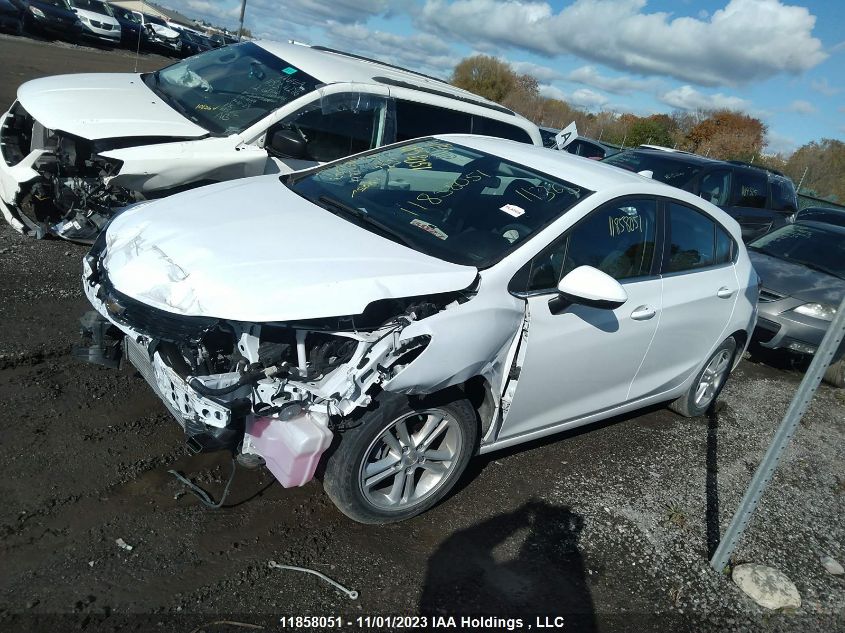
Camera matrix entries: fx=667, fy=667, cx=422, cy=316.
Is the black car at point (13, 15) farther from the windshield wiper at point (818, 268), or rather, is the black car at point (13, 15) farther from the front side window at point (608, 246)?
the front side window at point (608, 246)

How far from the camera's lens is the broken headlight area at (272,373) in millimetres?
2826

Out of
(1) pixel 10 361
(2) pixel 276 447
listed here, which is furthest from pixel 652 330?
(1) pixel 10 361

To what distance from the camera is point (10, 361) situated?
4027mm

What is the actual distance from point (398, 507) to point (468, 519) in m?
0.45

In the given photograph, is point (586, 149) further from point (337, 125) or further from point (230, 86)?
point (230, 86)

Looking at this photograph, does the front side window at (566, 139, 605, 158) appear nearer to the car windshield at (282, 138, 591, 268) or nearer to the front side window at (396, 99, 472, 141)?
the front side window at (396, 99, 472, 141)

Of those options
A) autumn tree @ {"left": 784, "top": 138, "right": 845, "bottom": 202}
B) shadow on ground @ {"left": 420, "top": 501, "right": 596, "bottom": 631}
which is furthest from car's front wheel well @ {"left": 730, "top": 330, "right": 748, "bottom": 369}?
autumn tree @ {"left": 784, "top": 138, "right": 845, "bottom": 202}

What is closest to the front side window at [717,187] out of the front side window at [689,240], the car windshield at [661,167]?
the car windshield at [661,167]

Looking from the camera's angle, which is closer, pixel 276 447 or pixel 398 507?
pixel 276 447

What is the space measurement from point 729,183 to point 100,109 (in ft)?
30.2

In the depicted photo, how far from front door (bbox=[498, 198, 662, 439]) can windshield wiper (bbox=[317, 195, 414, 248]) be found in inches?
28.3

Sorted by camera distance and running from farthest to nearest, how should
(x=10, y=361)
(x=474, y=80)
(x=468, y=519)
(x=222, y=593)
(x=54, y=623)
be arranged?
1. (x=474, y=80)
2. (x=10, y=361)
3. (x=468, y=519)
4. (x=222, y=593)
5. (x=54, y=623)

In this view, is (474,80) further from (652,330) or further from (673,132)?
(652,330)

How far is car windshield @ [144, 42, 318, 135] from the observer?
5.84 m
